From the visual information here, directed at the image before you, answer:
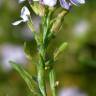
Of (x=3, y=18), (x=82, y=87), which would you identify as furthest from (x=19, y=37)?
(x=82, y=87)

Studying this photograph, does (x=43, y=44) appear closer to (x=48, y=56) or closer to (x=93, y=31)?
(x=48, y=56)

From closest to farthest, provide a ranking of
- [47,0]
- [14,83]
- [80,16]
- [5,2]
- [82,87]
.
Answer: [47,0] → [82,87] → [14,83] → [80,16] → [5,2]

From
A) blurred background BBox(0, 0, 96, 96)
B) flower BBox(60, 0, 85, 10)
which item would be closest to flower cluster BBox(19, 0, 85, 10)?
flower BBox(60, 0, 85, 10)

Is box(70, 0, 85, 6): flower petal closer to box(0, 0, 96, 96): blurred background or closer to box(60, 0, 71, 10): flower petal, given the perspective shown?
box(60, 0, 71, 10): flower petal

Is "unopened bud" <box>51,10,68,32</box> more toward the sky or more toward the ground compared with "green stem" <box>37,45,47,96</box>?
more toward the sky

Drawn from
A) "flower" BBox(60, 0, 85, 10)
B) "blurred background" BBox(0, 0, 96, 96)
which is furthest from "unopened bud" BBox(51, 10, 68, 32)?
"blurred background" BBox(0, 0, 96, 96)

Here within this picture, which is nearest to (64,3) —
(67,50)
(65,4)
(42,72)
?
(65,4)

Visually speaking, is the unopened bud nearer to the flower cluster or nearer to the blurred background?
the flower cluster

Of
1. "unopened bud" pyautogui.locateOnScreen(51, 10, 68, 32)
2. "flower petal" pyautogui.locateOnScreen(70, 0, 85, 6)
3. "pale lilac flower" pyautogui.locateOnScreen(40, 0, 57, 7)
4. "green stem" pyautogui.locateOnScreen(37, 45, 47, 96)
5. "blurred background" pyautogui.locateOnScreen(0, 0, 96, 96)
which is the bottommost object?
"blurred background" pyautogui.locateOnScreen(0, 0, 96, 96)

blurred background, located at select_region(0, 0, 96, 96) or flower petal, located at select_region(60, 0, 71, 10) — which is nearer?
flower petal, located at select_region(60, 0, 71, 10)
